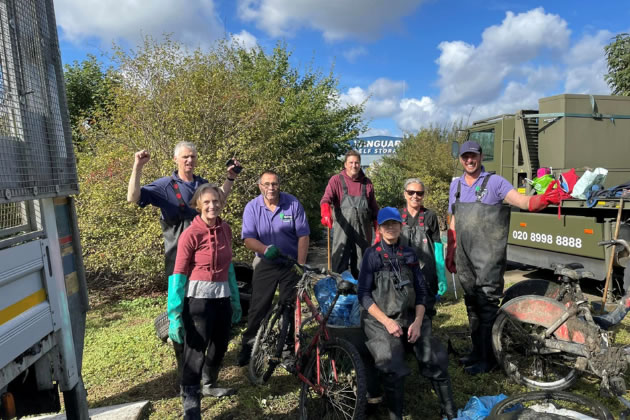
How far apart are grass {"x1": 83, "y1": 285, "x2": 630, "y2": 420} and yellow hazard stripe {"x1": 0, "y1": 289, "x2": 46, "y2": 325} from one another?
1.67 m

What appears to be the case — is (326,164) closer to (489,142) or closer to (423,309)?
(489,142)

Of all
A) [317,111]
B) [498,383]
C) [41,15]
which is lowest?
[498,383]

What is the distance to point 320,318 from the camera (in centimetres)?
307

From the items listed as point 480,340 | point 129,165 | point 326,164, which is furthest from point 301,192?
point 480,340

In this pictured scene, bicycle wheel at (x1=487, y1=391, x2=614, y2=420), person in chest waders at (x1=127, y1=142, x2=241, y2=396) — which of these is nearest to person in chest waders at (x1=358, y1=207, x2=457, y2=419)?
bicycle wheel at (x1=487, y1=391, x2=614, y2=420)

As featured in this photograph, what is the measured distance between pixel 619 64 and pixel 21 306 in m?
15.7

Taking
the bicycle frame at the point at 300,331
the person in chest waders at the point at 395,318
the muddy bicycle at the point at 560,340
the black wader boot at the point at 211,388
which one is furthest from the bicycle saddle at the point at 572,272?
the black wader boot at the point at 211,388

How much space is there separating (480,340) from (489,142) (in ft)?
17.0

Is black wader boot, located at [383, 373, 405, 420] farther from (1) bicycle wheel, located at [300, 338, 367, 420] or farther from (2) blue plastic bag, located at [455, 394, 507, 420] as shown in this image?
(2) blue plastic bag, located at [455, 394, 507, 420]

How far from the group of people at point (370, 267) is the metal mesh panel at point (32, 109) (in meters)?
0.89

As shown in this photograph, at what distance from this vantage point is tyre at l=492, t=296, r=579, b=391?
345 cm

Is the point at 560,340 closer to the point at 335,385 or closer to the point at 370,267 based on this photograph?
the point at 370,267

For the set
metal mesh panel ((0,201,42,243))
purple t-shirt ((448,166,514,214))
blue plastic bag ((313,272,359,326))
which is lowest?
blue plastic bag ((313,272,359,326))

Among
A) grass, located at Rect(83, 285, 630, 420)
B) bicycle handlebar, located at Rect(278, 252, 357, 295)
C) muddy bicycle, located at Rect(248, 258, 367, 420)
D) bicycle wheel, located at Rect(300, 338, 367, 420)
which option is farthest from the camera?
grass, located at Rect(83, 285, 630, 420)
